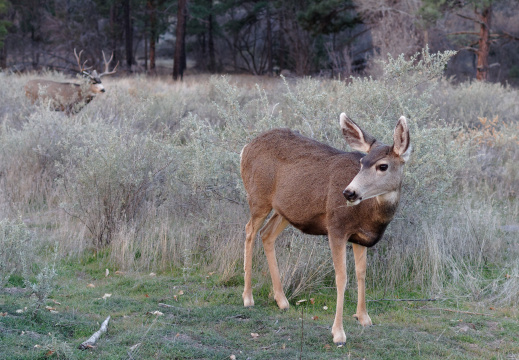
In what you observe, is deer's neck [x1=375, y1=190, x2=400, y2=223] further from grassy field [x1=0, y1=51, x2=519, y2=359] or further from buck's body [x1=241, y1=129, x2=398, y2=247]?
grassy field [x1=0, y1=51, x2=519, y2=359]

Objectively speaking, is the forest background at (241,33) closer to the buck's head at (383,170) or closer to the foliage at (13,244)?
the foliage at (13,244)

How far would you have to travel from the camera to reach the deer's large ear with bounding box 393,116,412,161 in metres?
4.79

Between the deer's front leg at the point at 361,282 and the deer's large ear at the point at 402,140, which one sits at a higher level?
the deer's large ear at the point at 402,140

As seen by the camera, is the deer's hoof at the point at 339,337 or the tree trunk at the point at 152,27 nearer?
the deer's hoof at the point at 339,337

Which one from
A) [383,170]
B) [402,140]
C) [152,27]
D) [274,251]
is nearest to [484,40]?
[152,27]

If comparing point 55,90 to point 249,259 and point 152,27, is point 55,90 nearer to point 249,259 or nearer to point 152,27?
point 249,259

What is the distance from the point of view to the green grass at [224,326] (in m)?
4.89

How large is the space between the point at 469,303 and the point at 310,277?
1715 millimetres

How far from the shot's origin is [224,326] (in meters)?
5.61

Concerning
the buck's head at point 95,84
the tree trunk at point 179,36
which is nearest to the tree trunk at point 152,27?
the tree trunk at point 179,36

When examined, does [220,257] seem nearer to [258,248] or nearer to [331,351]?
[258,248]

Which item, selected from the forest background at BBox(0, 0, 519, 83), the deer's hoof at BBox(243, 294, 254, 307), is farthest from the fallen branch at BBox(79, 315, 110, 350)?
the forest background at BBox(0, 0, 519, 83)

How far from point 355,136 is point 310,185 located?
0.63 meters

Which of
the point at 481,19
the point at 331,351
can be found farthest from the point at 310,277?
the point at 481,19
